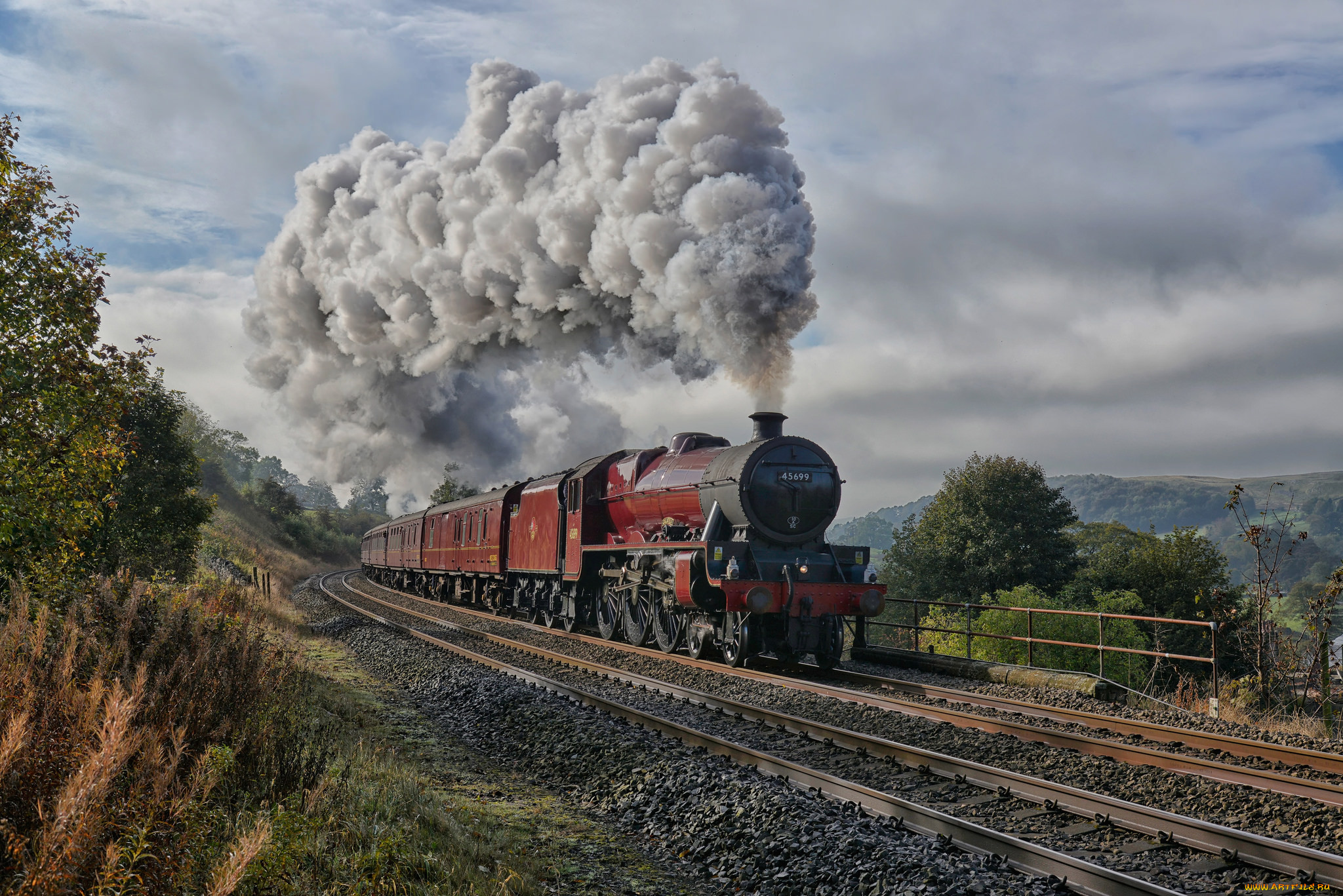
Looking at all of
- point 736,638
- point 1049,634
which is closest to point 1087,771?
point 736,638

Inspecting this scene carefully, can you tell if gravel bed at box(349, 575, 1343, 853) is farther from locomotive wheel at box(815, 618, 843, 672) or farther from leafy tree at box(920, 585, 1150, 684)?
leafy tree at box(920, 585, 1150, 684)

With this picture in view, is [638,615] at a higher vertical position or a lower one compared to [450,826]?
higher

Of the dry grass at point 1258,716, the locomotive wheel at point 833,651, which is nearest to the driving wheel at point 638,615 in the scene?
the locomotive wheel at point 833,651

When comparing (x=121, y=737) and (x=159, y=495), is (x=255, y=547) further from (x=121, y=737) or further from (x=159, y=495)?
(x=121, y=737)

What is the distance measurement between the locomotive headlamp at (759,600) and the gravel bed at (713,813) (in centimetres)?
318

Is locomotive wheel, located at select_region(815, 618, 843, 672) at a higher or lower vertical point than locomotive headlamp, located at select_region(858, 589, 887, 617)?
lower

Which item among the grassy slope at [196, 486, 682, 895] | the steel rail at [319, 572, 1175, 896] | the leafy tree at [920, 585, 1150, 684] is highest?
the steel rail at [319, 572, 1175, 896]

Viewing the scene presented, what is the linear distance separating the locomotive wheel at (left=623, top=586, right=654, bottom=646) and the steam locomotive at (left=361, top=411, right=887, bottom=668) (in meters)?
0.03

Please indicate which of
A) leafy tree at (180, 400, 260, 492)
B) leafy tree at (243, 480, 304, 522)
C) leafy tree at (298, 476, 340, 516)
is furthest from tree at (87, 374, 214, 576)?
leafy tree at (298, 476, 340, 516)

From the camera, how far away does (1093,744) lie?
7.05 m

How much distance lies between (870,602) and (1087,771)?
18.7ft

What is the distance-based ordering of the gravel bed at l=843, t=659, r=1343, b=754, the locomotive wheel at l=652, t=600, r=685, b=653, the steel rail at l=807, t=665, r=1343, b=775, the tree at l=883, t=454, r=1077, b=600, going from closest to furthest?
the steel rail at l=807, t=665, r=1343, b=775 → the gravel bed at l=843, t=659, r=1343, b=754 → the locomotive wheel at l=652, t=600, r=685, b=653 → the tree at l=883, t=454, r=1077, b=600

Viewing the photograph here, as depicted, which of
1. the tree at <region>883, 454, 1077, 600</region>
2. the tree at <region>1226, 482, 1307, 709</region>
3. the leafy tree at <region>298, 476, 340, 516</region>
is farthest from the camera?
the leafy tree at <region>298, 476, 340, 516</region>

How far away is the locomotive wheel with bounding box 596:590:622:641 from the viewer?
15.8 m
